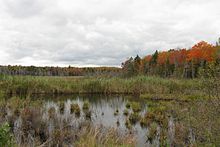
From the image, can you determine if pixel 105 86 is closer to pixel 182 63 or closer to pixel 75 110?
pixel 75 110

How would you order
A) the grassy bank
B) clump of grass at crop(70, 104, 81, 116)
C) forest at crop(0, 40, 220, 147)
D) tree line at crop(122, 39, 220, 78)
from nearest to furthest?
forest at crop(0, 40, 220, 147), clump of grass at crop(70, 104, 81, 116), the grassy bank, tree line at crop(122, 39, 220, 78)

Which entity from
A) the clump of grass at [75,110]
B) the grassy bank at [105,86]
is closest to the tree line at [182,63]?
the grassy bank at [105,86]

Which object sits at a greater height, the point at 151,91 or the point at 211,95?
the point at 211,95

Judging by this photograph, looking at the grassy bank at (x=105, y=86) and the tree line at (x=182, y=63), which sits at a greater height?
the tree line at (x=182, y=63)

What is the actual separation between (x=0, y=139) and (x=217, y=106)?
4740 mm

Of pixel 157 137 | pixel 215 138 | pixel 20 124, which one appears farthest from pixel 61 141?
pixel 215 138

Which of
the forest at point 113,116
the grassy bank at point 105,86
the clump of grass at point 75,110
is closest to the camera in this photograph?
the forest at point 113,116

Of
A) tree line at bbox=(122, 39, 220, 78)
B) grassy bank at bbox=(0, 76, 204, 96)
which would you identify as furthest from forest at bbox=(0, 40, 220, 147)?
tree line at bbox=(122, 39, 220, 78)

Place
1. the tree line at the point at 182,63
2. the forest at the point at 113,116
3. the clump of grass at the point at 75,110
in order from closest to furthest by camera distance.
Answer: the forest at the point at 113,116
the clump of grass at the point at 75,110
the tree line at the point at 182,63

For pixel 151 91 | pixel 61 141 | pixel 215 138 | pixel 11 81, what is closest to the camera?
pixel 215 138

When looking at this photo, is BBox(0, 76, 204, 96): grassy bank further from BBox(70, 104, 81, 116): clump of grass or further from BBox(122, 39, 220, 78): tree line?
BBox(122, 39, 220, 78): tree line

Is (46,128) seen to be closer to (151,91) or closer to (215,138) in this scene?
(215,138)

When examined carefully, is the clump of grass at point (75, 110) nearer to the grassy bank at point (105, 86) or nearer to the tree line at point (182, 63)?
the grassy bank at point (105, 86)

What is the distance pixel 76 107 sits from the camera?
16891 mm
